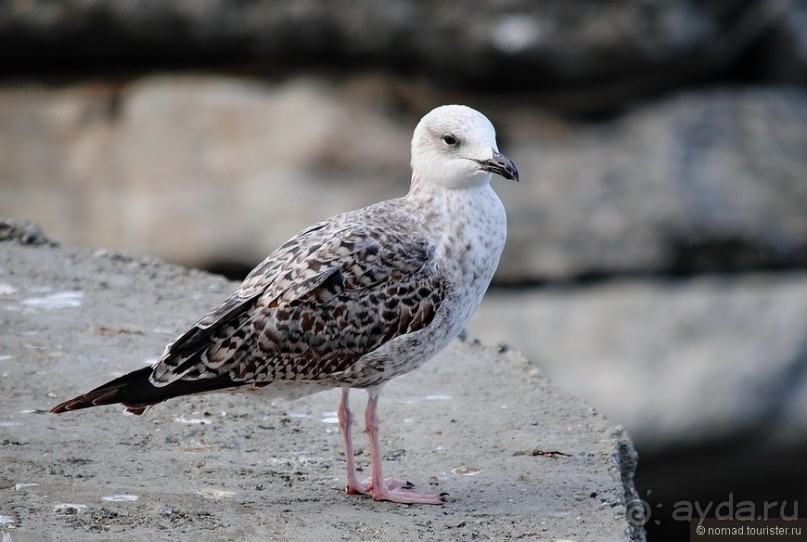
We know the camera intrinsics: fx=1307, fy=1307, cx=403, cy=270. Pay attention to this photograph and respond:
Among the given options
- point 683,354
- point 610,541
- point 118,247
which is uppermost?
point 118,247

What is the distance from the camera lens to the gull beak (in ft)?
15.7

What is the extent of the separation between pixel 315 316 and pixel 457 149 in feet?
2.80

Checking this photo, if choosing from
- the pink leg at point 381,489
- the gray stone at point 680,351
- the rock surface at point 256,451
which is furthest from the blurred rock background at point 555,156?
the pink leg at point 381,489

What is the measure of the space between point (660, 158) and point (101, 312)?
5.82 m

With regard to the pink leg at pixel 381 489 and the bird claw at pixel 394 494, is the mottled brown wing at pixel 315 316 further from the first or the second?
the bird claw at pixel 394 494

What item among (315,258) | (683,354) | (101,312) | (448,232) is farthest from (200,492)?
(683,354)

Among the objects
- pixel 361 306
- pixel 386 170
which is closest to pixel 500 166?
pixel 361 306

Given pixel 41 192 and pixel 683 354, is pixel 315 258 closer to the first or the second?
pixel 683 354

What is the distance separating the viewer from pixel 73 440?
503 centimetres

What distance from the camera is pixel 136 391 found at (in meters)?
4.55

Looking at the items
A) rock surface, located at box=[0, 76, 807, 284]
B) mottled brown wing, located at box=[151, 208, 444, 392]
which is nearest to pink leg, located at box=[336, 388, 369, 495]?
mottled brown wing, located at box=[151, 208, 444, 392]

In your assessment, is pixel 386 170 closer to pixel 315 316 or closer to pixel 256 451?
pixel 256 451

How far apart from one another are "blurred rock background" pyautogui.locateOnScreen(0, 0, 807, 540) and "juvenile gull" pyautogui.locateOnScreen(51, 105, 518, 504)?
554cm

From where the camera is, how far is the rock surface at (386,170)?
35.2ft
